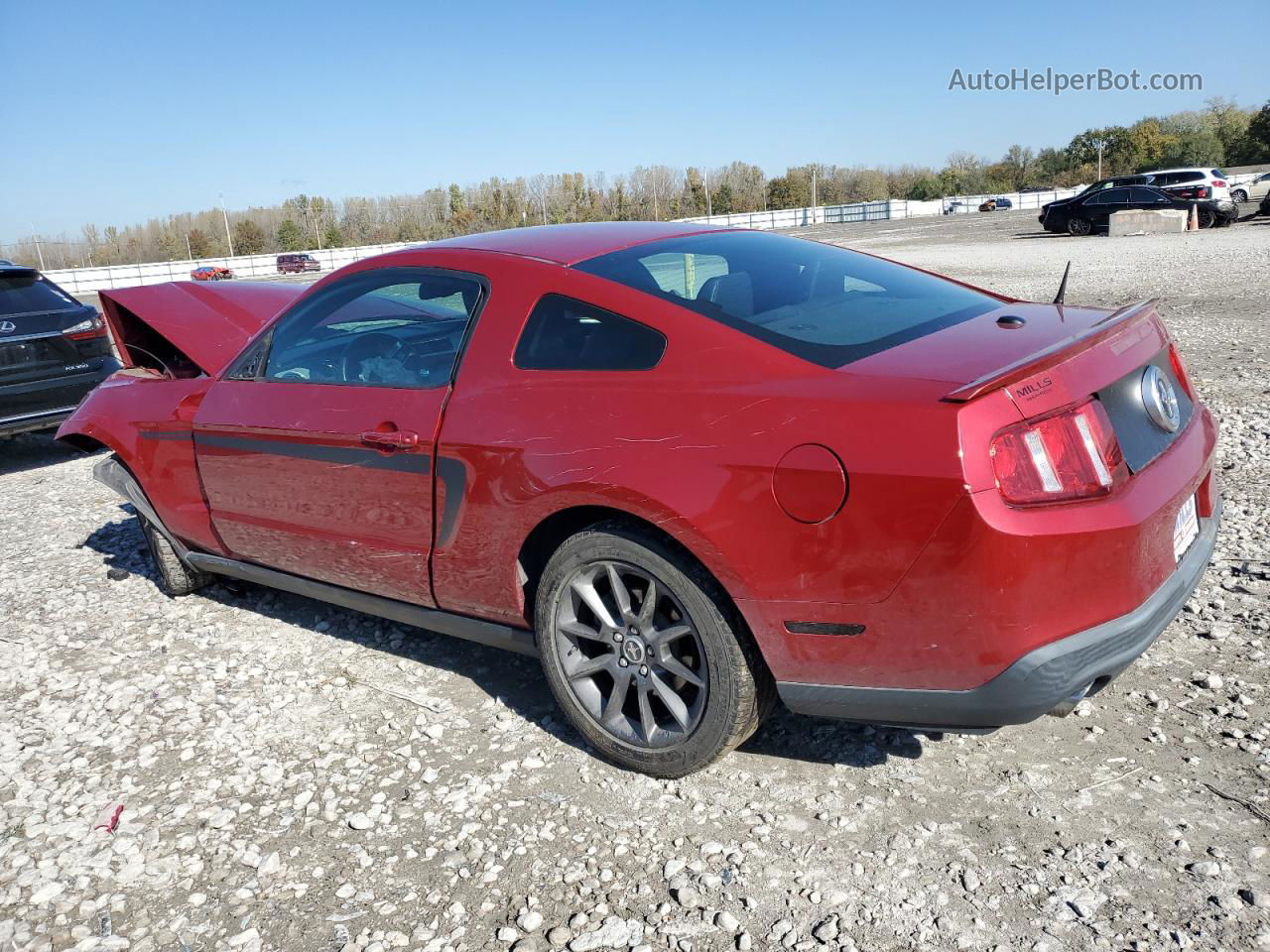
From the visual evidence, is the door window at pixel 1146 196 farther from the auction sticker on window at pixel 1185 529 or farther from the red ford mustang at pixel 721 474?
the auction sticker on window at pixel 1185 529

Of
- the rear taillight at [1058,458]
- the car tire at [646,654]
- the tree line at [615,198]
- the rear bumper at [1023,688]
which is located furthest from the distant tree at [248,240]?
the rear taillight at [1058,458]

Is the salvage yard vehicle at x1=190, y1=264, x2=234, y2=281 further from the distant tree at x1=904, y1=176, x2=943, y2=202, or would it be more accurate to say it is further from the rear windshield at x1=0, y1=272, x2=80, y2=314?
the distant tree at x1=904, y1=176, x2=943, y2=202

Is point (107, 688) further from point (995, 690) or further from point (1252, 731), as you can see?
point (1252, 731)

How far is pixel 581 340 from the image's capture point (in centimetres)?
294

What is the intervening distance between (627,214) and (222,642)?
8626 cm

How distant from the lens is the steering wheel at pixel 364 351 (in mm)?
3639

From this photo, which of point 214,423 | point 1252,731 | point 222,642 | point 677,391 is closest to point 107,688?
point 222,642

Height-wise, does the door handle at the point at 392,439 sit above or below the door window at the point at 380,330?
below

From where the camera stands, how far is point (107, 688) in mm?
3887

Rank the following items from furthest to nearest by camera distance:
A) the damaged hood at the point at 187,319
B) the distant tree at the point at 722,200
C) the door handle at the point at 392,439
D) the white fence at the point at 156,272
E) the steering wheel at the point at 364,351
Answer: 1. the distant tree at the point at 722,200
2. the white fence at the point at 156,272
3. the damaged hood at the point at 187,319
4. the steering wheel at the point at 364,351
5. the door handle at the point at 392,439

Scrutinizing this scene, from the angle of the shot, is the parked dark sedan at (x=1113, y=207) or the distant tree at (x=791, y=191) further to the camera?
the distant tree at (x=791, y=191)

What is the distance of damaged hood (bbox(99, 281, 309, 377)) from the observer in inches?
183

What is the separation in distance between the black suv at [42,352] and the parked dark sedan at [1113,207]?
28.0m

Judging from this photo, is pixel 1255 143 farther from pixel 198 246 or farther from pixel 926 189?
pixel 198 246
